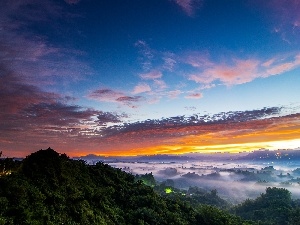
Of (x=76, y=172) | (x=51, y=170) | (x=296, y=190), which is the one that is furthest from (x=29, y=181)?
(x=296, y=190)

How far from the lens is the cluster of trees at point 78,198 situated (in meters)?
16.8

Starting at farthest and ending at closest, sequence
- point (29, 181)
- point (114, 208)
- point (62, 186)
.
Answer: point (114, 208) < point (62, 186) < point (29, 181)

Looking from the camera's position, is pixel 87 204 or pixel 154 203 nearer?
pixel 87 204

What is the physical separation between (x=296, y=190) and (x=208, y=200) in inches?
4070

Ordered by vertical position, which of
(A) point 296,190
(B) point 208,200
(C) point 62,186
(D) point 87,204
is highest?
(C) point 62,186

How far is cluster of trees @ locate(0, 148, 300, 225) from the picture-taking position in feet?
55.3

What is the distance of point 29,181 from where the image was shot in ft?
65.3

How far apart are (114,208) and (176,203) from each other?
1192cm

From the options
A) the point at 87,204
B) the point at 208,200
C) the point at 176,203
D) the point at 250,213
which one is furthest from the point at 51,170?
the point at 208,200

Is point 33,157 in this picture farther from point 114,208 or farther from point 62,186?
point 114,208

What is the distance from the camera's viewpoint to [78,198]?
2258cm

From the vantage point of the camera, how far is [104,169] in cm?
3550

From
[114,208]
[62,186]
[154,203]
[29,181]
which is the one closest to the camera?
[29,181]

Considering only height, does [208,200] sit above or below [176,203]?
below
